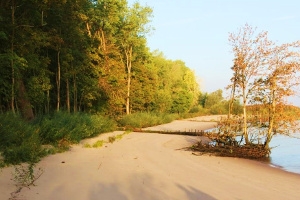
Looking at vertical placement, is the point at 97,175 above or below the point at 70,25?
below

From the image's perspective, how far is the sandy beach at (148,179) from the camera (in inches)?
286

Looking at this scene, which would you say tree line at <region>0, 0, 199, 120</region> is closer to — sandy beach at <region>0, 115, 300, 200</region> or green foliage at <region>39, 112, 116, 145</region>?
green foliage at <region>39, 112, 116, 145</region>

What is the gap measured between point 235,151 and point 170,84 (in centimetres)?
4886

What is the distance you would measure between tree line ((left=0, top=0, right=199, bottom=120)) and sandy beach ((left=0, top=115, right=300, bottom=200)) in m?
7.41

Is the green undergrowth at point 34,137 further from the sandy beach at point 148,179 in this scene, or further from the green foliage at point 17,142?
the sandy beach at point 148,179

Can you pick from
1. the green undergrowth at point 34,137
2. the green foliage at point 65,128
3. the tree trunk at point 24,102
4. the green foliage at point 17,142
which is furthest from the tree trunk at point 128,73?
the green foliage at point 17,142

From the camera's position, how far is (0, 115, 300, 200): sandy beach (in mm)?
7258

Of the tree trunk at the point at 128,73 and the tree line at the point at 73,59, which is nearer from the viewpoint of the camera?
the tree line at the point at 73,59

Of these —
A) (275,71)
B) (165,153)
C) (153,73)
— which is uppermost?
(153,73)

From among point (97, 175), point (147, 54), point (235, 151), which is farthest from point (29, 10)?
point (147, 54)

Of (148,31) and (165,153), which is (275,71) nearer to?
(165,153)

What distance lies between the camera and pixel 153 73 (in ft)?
153

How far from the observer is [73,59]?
78.3 feet

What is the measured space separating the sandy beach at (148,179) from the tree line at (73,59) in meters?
7.41
